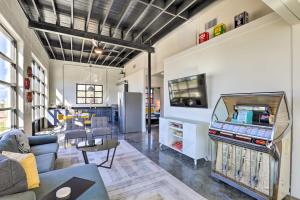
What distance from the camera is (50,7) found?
14.5 feet

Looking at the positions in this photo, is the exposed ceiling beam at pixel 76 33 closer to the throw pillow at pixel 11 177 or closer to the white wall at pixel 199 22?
the white wall at pixel 199 22

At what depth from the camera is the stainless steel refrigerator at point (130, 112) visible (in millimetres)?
6824

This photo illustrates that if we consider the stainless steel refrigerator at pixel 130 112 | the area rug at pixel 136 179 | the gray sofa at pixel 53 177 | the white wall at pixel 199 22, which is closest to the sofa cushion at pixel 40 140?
the gray sofa at pixel 53 177

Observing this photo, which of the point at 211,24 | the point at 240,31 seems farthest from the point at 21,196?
the point at 211,24

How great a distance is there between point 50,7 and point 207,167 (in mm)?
6062

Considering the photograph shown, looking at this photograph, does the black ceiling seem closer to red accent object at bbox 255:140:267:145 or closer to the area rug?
red accent object at bbox 255:140:267:145

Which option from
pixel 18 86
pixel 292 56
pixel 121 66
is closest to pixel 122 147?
pixel 18 86

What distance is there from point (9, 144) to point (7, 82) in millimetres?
2149

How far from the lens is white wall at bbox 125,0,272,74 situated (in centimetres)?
310

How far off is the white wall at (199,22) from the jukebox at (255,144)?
1.85 meters

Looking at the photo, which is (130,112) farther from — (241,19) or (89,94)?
(241,19)

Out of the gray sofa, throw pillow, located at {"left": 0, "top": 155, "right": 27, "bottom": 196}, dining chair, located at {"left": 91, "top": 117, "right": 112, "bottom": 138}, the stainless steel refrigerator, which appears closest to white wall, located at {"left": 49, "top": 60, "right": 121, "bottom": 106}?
the stainless steel refrigerator

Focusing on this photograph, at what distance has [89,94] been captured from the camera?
10273 mm

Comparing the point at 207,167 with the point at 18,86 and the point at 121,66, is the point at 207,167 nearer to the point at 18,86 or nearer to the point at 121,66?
the point at 18,86
